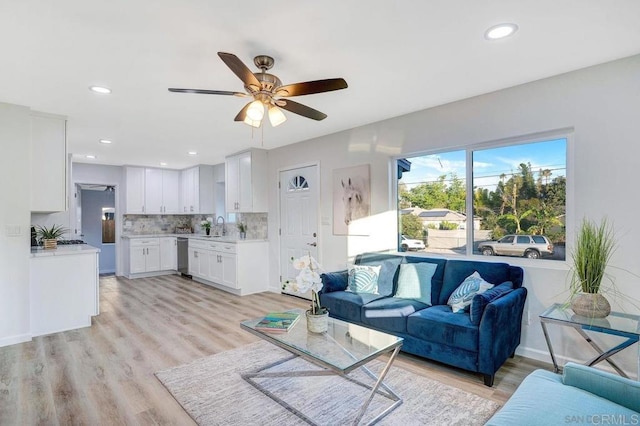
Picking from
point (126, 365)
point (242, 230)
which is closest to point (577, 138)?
point (126, 365)

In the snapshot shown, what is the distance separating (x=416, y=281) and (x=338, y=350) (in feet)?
4.89

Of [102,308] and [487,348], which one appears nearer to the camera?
[487,348]

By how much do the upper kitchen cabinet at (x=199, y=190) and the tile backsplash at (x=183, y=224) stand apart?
14.1 inches

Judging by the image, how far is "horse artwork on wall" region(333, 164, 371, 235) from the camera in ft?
14.1

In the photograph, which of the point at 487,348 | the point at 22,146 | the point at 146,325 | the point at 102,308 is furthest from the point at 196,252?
the point at 487,348

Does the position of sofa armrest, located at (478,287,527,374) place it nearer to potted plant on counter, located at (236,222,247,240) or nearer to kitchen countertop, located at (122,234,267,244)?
kitchen countertop, located at (122,234,267,244)

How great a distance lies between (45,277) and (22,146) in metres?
1.45

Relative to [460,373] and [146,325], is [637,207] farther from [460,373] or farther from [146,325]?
[146,325]

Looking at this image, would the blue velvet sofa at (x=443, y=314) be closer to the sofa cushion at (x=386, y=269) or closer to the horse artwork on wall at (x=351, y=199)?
the sofa cushion at (x=386, y=269)

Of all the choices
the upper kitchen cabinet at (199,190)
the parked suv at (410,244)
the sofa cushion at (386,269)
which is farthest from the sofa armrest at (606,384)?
the upper kitchen cabinet at (199,190)

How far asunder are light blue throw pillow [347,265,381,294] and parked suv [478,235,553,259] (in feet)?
3.63

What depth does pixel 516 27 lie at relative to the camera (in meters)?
2.10

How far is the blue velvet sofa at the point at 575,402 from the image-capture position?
1.34 metres

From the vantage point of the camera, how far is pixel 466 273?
3.17 metres
